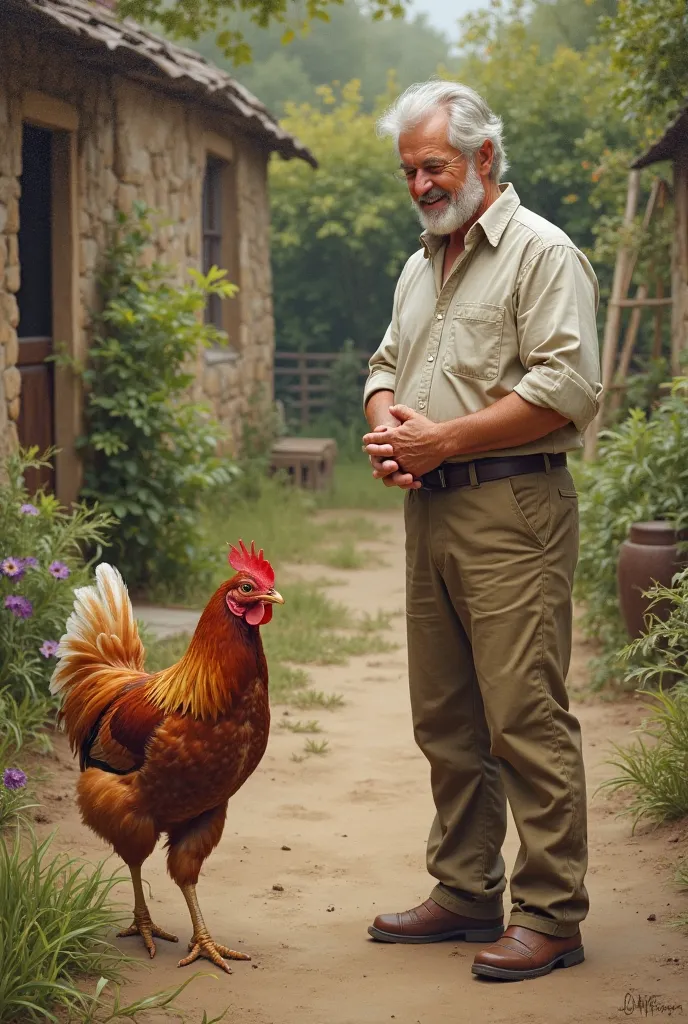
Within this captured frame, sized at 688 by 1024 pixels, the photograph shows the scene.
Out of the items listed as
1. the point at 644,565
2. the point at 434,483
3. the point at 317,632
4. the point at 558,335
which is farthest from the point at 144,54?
the point at 558,335

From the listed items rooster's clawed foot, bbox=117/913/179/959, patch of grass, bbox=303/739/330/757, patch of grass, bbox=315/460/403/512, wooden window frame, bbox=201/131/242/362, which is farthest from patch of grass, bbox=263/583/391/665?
patch of grass, bbox=315/460/403/512

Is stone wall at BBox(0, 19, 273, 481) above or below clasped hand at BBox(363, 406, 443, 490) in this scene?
above

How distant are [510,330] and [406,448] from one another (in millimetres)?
417

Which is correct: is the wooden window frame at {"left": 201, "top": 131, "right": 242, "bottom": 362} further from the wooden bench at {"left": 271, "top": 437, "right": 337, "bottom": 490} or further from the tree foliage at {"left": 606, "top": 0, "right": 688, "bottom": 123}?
the tree foliage at {"left": 606, "top": 0, "right": 688, "bottom": 123}

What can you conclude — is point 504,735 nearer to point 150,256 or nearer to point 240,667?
point 240,667

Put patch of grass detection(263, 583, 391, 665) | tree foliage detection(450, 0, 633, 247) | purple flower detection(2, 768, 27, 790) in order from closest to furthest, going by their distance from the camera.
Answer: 1. purple flower detection(2, 768, 27, 790)
2. patch of grass detection(263, 583, 391, 665)
3. tree foliage detection(450, 0, 633, 247)

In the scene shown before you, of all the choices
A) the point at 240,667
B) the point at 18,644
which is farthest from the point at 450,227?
the point at 18,644

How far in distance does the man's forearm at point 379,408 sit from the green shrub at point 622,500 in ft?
8.53

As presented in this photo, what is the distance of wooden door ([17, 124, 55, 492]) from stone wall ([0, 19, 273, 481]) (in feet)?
0.70

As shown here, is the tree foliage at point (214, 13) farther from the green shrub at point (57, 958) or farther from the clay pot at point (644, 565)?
the green shrub at point (57, 958)

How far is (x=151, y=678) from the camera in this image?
3.58m

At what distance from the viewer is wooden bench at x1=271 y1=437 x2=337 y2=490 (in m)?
12.9

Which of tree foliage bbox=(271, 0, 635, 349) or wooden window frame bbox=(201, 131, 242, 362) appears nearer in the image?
wooden window frame bbox=(201, 131, 242, 362)
